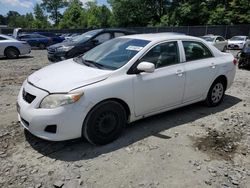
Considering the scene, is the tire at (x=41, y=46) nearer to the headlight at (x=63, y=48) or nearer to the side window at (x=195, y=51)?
the headlight at (x=63, y=48)

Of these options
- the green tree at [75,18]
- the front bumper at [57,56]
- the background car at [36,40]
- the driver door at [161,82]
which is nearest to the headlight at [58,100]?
the driver door at [161,82]

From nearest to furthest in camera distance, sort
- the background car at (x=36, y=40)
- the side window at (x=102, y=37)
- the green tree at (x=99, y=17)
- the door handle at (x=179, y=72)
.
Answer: the door handle at (x=179, y=72) < the side window at (x=102, y=37) < the background car at (x=36, y=40) < the green tree at (x=99, y=17)

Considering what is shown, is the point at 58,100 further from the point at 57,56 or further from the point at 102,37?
the point at 102,37

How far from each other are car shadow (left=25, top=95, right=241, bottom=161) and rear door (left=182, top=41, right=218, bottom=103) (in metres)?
0.38

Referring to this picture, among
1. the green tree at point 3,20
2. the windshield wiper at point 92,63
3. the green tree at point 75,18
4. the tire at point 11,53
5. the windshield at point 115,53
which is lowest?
the green tree at point 3,20

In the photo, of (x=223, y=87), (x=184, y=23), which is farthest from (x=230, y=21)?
(x=223, y=87)

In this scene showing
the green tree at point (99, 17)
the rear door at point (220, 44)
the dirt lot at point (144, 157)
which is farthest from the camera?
the green tree at point (99, 17)

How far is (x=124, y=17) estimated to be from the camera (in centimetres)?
5538

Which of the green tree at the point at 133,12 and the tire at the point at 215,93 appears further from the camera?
the green tree at the point at 133,12

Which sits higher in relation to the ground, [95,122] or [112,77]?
[112,77]

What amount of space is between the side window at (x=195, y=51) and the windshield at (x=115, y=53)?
3.10 ft

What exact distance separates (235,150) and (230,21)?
37.5 m

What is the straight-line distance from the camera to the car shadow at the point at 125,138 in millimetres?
4105

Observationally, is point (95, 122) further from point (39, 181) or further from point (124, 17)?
point (124, 17)
